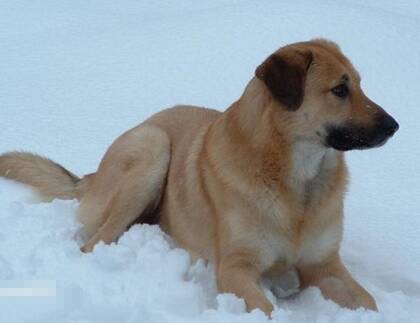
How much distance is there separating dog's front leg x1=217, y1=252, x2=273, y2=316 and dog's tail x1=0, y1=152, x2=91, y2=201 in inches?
67.3

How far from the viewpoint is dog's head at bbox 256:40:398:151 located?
151 inches

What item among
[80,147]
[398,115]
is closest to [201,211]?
[80,147]

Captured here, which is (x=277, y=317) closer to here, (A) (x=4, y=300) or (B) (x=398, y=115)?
Answer: (A) (x=4, y=300)

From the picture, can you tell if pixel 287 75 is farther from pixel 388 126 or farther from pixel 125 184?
pixel 125 184

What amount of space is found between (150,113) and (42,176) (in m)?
2.41

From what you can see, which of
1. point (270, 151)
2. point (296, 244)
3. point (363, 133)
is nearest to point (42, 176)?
point (270, 151)

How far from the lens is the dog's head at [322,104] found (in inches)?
151

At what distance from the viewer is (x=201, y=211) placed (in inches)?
174

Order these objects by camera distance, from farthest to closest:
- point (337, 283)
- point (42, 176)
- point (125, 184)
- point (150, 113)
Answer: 1. point (150, 113)
2. point (42, 176)
3. point (125, 184)
4. point (337, 283)

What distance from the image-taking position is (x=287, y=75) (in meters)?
3.85

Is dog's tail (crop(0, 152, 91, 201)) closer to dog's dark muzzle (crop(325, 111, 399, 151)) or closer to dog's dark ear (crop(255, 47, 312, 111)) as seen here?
dog's dark ear (crop(255, 47, 312, 111))

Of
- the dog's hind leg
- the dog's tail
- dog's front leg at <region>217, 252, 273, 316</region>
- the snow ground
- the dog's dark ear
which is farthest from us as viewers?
the dog's tail

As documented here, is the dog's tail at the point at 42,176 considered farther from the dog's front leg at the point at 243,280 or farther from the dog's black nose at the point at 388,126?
the dog's black nose at the point at 388,126

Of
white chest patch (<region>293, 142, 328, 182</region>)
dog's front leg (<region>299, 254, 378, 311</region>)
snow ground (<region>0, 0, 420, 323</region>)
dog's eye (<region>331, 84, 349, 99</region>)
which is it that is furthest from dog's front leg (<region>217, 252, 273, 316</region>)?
dog's eye (<region>331, 84, 349, 99</region>)
